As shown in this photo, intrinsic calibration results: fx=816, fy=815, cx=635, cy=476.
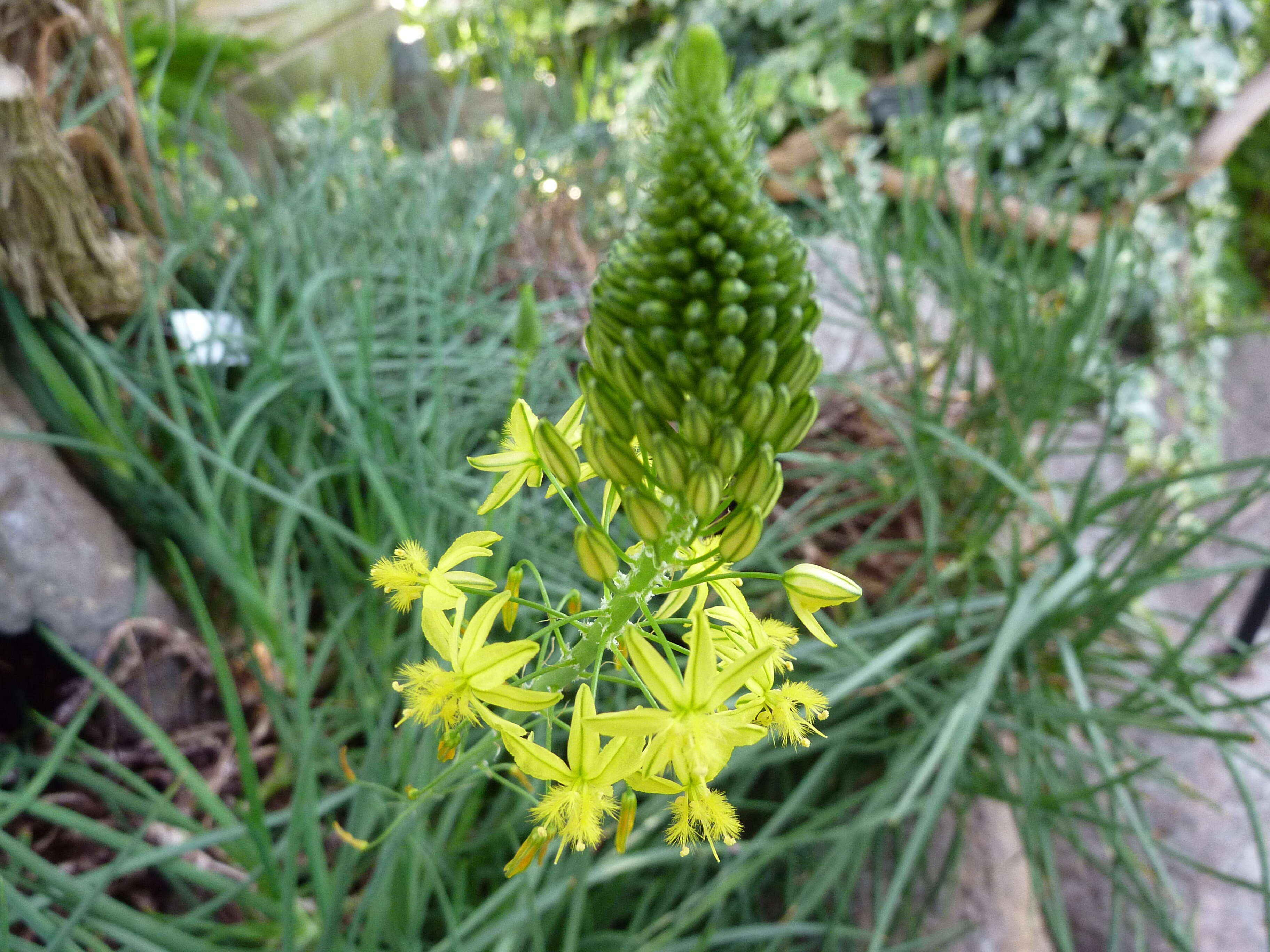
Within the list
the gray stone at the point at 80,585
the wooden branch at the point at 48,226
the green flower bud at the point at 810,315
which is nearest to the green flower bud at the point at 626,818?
the green flower bud at the point at 810,315

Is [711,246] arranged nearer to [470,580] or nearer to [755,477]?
[755,477]

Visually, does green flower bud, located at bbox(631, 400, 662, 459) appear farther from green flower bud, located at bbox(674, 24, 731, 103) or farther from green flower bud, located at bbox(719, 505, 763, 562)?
green flower bud, located at bbox(674, 24, 731, 103)

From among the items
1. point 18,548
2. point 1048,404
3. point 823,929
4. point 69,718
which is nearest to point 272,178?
point 18,548

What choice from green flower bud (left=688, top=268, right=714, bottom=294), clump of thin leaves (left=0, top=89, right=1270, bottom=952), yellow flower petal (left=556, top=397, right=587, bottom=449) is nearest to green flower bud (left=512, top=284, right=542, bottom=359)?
clump of thin leaves (left=0, top=89, right=1270, bottom=952)

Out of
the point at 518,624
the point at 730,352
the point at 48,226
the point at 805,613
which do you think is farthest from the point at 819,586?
the point at 48,226

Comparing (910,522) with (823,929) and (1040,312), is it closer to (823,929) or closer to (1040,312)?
(1040,312)
